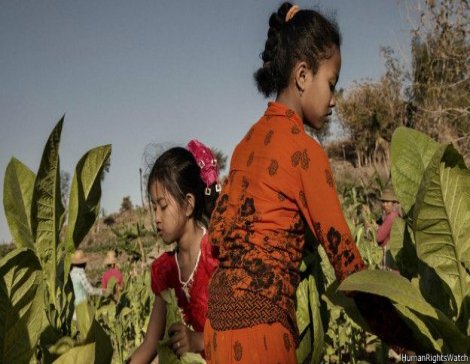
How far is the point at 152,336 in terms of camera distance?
1881 mm

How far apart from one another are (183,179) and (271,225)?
2.87ft

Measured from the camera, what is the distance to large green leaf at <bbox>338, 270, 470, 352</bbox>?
26.0 inches

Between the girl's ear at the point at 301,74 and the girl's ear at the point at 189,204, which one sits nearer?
the girl's ear at the point at 301,74

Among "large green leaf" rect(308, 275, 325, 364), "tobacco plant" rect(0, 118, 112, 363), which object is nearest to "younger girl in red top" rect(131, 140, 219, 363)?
"large green leaf" rect(308, 275, 325, 364)

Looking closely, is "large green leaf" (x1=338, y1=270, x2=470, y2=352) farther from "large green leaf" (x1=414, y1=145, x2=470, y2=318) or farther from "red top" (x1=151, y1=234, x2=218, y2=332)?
"red top" (x1=151, y1=234, x2=218, y2=332)

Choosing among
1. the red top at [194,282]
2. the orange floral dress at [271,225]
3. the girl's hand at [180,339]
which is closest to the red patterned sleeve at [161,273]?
the red top at [194,282]

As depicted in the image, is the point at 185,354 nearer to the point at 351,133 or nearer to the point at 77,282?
the point at 77,282

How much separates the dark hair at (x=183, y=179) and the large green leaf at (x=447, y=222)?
1.27 meters

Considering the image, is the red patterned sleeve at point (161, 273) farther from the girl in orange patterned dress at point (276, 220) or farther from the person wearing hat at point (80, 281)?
the person wearing hat at point (80, 281)

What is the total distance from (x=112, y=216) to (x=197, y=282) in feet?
96.5

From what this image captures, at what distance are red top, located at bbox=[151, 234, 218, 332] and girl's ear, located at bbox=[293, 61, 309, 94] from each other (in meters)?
0.76

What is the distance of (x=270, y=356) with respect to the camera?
115cm

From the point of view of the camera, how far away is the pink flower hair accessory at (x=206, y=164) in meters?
1.96

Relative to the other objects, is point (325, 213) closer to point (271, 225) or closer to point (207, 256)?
point (271, 225)
